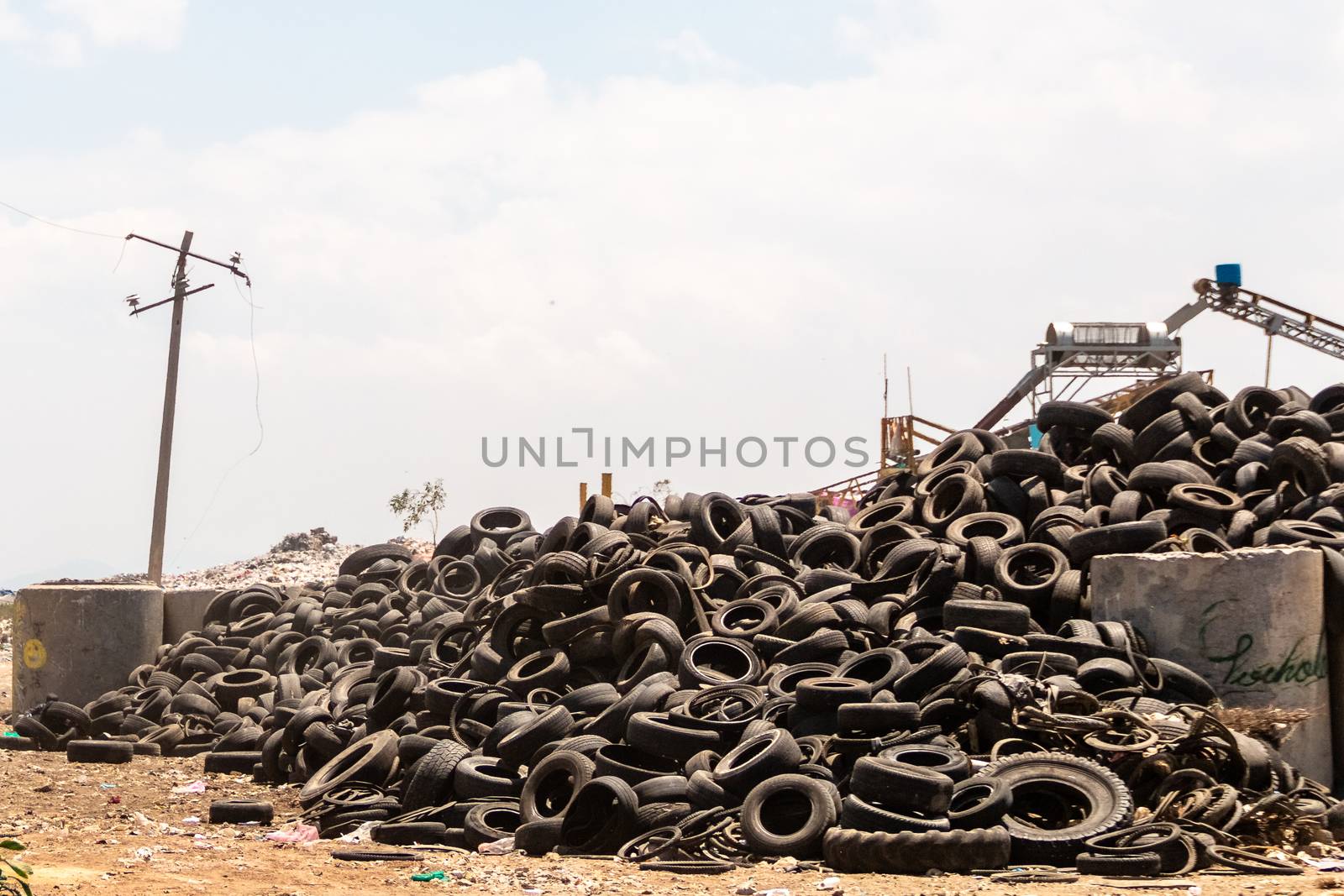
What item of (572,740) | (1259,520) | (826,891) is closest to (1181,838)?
(826,891)

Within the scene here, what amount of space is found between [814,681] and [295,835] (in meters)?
4.22

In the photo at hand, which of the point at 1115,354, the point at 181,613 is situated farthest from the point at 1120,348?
the point at 181,613

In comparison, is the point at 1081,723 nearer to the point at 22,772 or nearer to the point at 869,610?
the point at 869,610

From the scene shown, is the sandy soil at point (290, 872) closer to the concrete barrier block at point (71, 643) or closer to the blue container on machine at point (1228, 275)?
the concrete barrier block at point (71, 643)

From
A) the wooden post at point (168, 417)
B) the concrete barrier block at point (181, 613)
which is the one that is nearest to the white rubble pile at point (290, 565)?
the wooden post at point (168, 417)

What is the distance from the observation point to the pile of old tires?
9.37 m

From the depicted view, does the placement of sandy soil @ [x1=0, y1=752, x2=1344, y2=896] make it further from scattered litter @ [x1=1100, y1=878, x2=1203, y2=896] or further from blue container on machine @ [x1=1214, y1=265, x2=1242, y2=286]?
blue container on machine @ [x1=1214, y1=265, x2=1242, y2=286]

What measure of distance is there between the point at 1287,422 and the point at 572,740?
9.05 meters

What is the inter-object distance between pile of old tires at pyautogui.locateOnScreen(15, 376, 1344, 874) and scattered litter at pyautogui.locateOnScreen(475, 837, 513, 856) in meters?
0.12

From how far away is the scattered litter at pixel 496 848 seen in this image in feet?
33.0

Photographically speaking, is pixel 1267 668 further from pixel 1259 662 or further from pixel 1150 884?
pixel 1150 884

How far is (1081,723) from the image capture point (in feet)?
32.4

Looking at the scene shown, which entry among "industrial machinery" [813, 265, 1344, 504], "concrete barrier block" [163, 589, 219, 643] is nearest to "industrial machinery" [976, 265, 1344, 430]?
"industrial machinery" [813, 265, 1344, 504]

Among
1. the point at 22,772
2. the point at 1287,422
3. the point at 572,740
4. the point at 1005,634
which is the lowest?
the point at 22,772
